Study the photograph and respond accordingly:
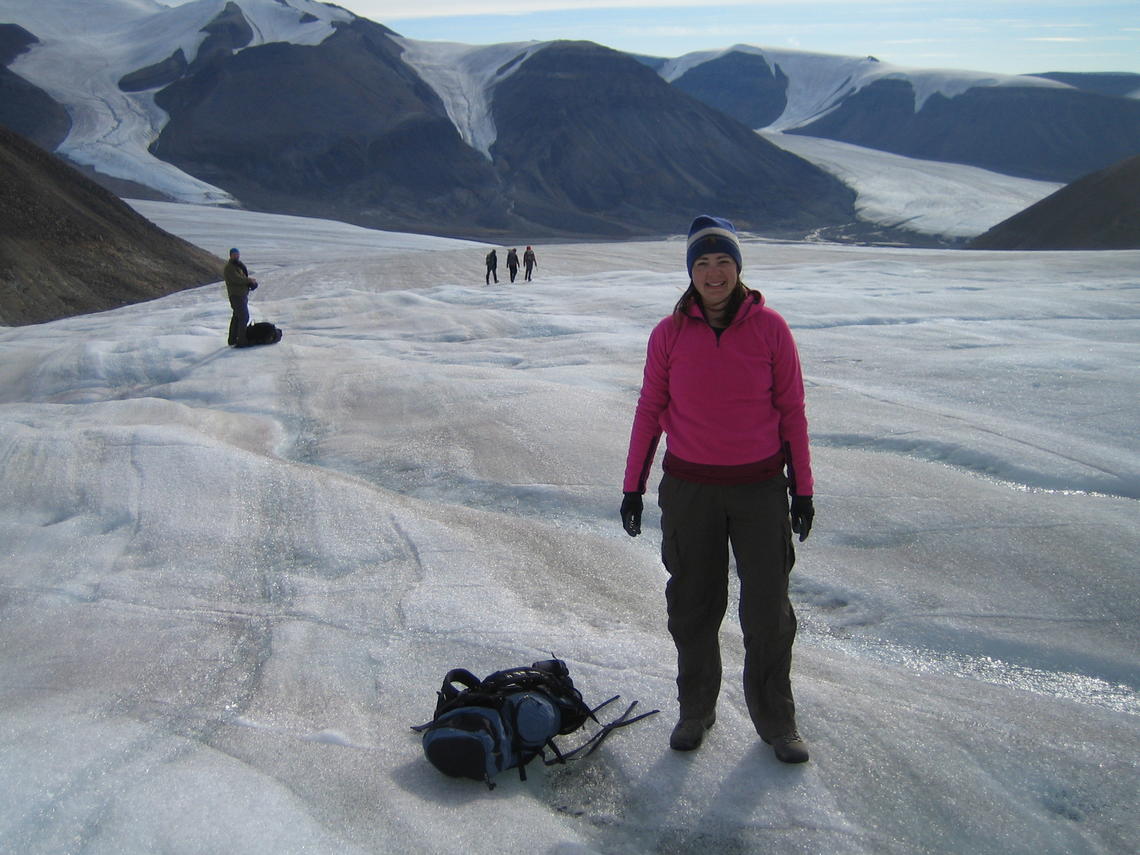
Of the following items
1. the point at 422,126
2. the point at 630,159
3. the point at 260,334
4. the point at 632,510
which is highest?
the point at 422,126

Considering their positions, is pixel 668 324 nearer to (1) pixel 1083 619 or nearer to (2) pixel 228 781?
(2) pixel 228 781

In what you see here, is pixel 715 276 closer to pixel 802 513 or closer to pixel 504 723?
pixel 802 513

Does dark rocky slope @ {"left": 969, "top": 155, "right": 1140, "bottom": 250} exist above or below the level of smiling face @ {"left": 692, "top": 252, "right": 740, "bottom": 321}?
above

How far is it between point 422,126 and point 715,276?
246 ft

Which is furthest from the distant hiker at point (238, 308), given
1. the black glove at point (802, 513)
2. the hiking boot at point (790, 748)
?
the hiking boot at point (790, 748)

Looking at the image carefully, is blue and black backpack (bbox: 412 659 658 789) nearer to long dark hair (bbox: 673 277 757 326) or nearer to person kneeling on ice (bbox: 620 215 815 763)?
person kneeling on ice (bbox: 620 215 815 763)

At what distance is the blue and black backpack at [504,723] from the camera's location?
2871mm

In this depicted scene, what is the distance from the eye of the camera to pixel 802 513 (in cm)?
298

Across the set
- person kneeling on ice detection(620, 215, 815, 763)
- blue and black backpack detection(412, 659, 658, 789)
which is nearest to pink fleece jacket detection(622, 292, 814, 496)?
person kneeling on ice detection(620, 215, 815, 763)

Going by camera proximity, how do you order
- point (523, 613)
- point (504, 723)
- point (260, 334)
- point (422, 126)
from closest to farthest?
point (504, 723) < point (523, 613) < point (260, 334) < point (422, 126)

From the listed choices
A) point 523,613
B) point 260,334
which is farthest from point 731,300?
point 260,334

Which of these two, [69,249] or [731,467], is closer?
[731,467]

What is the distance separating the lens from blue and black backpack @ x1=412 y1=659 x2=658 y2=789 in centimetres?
287

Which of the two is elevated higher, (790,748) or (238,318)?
(238,318)
